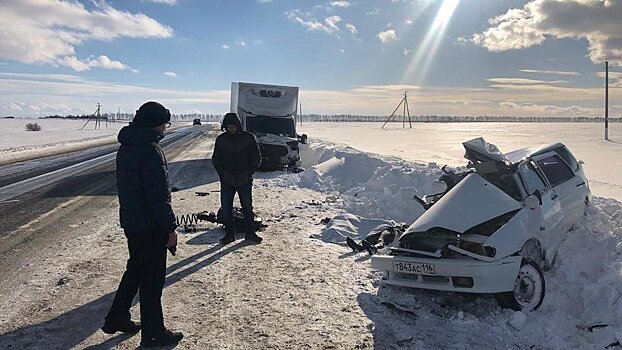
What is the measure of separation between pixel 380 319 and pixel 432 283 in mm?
792

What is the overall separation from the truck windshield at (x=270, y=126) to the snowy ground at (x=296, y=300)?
33.7ft

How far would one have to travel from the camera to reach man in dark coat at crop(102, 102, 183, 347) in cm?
389

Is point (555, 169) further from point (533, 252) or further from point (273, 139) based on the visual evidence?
point (273, 139)

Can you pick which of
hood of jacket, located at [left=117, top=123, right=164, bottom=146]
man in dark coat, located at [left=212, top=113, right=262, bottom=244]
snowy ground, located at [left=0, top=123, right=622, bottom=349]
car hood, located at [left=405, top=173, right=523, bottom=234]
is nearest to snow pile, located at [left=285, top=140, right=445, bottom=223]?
snowy ground, located at [left=0, top=123, right=622, bottom=349]

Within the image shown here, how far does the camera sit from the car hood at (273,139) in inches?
688

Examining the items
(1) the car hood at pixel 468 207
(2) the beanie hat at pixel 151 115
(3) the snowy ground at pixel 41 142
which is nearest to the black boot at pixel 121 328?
(2) the beanie hat at pixel 151 115

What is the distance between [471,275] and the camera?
4.97 m

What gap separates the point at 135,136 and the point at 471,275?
3.60 m

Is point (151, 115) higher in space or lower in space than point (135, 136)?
higher

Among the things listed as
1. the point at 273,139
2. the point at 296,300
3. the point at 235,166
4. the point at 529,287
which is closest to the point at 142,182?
the point at 296,300

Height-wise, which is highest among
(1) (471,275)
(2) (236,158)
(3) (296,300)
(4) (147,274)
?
(2) (236,158)

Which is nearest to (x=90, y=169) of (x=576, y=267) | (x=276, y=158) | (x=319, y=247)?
(x=276, y=158)

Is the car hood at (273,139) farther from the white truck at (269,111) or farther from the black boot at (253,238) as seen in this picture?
the black boot at (253,238)

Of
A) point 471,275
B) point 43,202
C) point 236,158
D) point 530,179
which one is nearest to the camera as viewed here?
point 471,275
